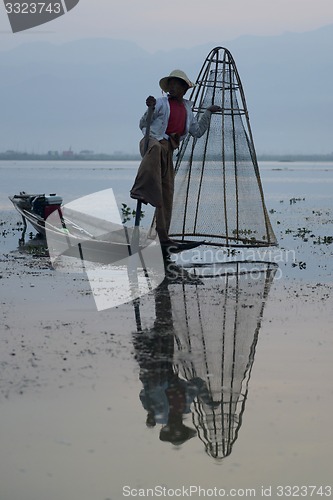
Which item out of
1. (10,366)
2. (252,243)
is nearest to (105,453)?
(10,366)

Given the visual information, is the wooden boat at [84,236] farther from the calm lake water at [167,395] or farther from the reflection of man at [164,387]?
the reflection of man at [164,387]

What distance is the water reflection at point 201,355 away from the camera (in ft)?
13.7

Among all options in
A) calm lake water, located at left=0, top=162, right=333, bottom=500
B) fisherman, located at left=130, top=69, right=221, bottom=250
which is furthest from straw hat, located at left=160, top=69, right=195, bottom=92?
calm lake water, located at left=0, top=162, right=333, bottom=500

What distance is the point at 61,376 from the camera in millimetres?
4988

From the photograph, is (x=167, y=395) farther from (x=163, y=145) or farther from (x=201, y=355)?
(x=163, y=145)

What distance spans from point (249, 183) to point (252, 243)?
0.92m

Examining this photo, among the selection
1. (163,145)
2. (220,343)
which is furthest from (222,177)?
(220,343)

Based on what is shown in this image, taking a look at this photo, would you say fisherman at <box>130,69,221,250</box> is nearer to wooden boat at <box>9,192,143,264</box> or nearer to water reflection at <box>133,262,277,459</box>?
wooden boat at <box>9,192,143,264</box>

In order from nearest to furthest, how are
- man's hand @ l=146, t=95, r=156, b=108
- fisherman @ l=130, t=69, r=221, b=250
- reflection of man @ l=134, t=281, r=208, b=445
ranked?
reflection of man @ l=134, t=281, r=208, b=445 < man's hand @ l=146, t=95, r=156, b=108 < fisherman @ l=130, t=69, r=221, b=250

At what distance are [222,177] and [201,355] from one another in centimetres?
712

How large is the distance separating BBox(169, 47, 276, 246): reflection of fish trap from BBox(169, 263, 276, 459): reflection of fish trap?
8.35 feet

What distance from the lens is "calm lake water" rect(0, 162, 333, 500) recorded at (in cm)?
351

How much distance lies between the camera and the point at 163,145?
10.5 meters

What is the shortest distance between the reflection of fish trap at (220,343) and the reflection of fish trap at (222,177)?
255 centimetres
